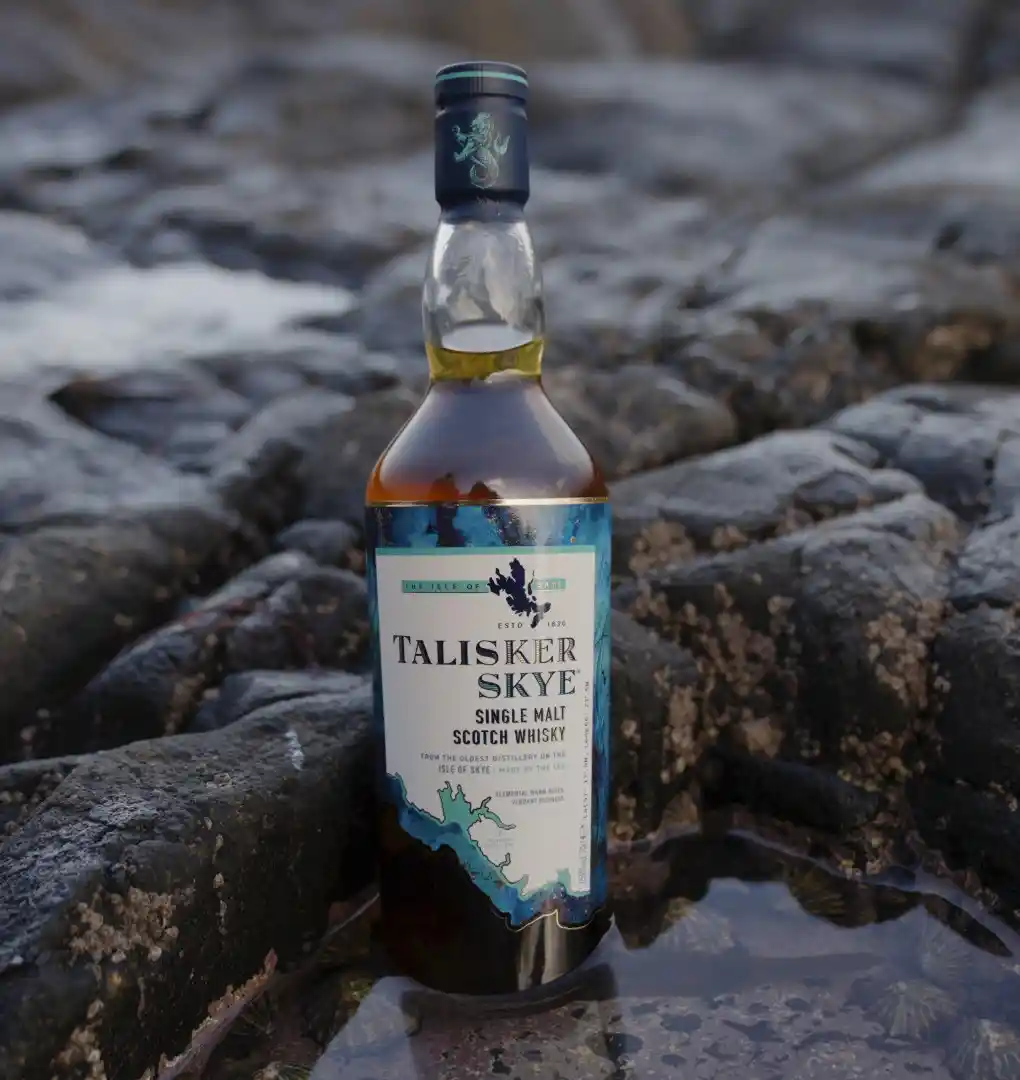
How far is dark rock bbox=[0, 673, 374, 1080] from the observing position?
1.65 meters

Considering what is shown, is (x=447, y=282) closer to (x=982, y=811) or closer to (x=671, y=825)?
(x=671, y=825)

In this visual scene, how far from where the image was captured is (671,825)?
8.11 ft

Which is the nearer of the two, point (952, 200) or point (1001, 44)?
point (952, 200)

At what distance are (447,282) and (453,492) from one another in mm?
440

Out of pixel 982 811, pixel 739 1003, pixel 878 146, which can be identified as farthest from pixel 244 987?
pixel 878 146

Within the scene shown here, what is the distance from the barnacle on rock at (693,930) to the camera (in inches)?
84.4

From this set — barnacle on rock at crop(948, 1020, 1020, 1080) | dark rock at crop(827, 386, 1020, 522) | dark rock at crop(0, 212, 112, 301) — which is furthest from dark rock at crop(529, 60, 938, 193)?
barnacle on rock at crop(948, 1020, 1020, 1080)

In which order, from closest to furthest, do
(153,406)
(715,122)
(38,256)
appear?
(153,406) < (38,256) < (715,122)

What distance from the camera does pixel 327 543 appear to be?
9.22 feet

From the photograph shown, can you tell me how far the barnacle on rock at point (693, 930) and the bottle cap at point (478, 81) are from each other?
159 cm

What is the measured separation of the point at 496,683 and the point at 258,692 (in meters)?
0.63

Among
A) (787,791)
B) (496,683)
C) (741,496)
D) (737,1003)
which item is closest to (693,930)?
(737,1003)

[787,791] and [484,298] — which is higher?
[484,298]

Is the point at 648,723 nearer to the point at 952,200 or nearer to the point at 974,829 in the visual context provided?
the point at 974,829
